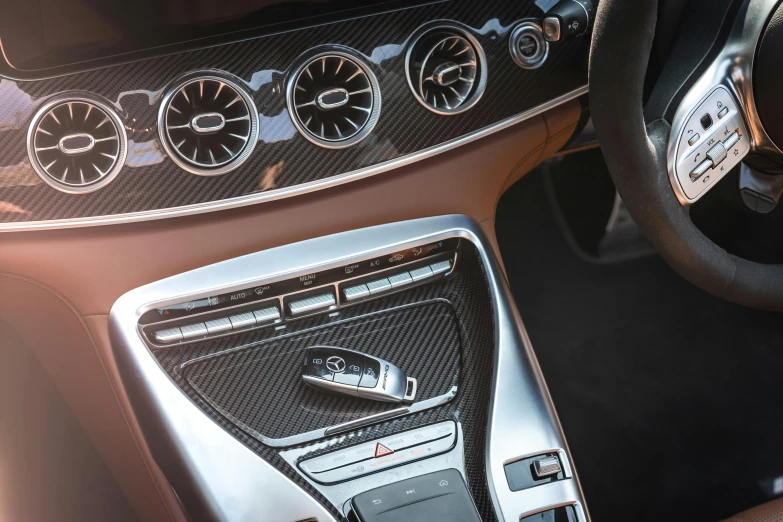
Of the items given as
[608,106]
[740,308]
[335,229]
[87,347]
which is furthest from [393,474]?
[740,308]

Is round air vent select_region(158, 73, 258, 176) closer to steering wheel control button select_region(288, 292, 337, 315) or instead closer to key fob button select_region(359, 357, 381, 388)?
steering wheel control button select_region(288, 292, 337, 315)

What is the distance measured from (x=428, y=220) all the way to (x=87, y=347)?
2.15ft

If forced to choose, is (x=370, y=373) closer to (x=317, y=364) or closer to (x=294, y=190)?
(x=317, y=364)

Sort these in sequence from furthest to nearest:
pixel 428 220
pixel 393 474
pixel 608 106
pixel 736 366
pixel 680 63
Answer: pixel 736 366 < pixel 428 220 < pixel 393 474 < pixel 680 63 < pixel 608 106

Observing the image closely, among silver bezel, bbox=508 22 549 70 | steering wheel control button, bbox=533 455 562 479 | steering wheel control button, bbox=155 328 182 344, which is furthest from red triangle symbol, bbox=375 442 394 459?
silver bezel, bbox=508 22 549 70

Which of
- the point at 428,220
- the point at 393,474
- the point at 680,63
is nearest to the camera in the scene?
the point at 680,63

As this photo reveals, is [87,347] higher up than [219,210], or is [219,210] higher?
[219,210]

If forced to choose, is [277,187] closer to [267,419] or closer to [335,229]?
[335,229]

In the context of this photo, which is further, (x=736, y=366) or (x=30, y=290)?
(x=736, y=366)

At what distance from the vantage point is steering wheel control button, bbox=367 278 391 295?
1350 millimetres

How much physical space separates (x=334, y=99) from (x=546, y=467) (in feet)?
2.41

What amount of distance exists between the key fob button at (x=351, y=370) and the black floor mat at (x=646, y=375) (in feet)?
2.80

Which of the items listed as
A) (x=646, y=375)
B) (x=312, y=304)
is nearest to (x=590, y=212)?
(x=646, y=375)

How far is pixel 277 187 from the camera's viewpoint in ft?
4.16
